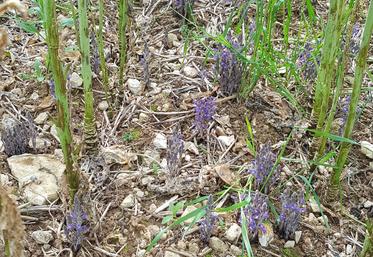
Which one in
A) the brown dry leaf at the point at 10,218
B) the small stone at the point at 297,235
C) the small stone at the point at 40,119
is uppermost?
the brown dry leaf at the point at 10,218

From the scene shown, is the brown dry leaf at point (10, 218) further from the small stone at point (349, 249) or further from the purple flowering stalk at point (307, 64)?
the purple flowering stalk at point (307, 64)

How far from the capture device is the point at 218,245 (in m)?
1.91

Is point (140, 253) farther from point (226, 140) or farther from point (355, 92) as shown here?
point (355, 92)

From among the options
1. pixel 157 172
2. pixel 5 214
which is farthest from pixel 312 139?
pixel 5 214

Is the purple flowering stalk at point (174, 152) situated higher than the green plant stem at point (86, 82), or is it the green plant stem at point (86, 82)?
the green plant stem at point (86, 82)

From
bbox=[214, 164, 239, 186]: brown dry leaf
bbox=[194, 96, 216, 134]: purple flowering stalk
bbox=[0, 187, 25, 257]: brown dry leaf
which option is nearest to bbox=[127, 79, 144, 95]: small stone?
bbox=[194, 96, 216, 134]: purple flowering stalk

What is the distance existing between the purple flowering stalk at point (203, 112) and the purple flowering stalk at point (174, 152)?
0.18 metres

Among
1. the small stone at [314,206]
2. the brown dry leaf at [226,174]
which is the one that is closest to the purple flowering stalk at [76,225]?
the brown dry leaf at [226,174]

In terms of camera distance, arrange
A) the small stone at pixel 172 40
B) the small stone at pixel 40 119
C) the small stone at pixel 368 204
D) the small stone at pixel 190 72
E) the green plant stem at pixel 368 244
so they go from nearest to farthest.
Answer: the green plant stem at pixel 368 244, the small stone at pixel 368 204, the small stone at pixel 40 119, the small stone at pixel 190 72, the small stone at pixel 172 40

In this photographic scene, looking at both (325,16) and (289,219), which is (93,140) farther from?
(325,16)

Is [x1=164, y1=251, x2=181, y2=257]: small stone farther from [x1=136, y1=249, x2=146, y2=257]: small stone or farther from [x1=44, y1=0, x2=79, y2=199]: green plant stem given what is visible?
[x1=44, y1=0, x2=79, y2=199]: green plant stem

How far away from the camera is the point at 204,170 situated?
213cm

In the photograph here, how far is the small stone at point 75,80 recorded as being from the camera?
2465 millimetres

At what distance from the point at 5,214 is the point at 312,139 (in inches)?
57.0
